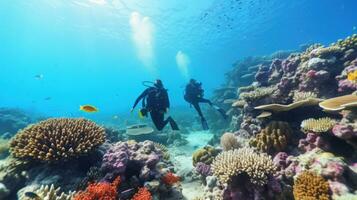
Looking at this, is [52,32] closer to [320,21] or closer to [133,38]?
[133,38]

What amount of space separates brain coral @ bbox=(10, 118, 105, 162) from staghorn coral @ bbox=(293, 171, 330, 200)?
4.85m

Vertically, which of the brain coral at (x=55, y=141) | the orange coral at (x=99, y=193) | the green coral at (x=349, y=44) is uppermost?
the green coral at (x=349, y=44)

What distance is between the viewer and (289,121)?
706 cm

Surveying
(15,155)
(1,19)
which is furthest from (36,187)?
(1,19)

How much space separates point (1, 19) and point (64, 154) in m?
60.9

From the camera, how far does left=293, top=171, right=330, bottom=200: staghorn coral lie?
4.32m

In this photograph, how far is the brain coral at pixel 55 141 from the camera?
566cm

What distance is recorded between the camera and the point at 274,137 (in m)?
6.42

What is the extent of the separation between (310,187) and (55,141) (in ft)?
19.0

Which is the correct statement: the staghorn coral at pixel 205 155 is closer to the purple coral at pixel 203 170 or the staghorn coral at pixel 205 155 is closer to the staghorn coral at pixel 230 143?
the staghorn coral at pixel 230 143

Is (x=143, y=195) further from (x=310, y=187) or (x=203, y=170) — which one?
(x=310, y=187)

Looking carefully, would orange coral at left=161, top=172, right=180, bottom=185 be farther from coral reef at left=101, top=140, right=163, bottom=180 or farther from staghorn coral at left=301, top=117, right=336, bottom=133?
staghorn coral at left=301, top=117, right=336, bottom=133

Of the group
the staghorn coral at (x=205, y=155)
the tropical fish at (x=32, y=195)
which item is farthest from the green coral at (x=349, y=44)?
the tropical fish at (x=32, y=195)

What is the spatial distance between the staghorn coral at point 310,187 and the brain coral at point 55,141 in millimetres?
4847
